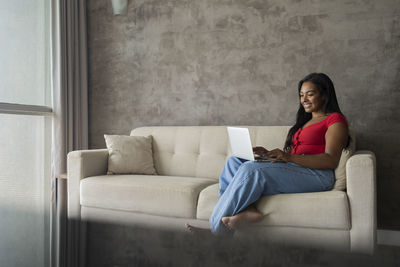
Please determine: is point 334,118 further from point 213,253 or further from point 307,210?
point 213,253

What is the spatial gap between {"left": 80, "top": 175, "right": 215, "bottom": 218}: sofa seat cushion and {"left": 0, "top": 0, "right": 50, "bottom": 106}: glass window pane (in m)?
0.89

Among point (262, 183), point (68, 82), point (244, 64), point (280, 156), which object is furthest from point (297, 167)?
point (68, 82)

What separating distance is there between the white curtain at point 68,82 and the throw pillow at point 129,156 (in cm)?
50

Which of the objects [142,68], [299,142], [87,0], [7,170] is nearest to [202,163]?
[299,142]

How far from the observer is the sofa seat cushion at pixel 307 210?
72.9 inches

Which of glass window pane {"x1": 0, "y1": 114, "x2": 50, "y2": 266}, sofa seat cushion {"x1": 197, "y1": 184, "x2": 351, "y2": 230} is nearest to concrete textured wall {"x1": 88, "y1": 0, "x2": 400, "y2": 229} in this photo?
glass window pane {"x1": 0, "y1": 114, "x2": 50, "y2": 266}

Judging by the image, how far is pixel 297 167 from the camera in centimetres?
207

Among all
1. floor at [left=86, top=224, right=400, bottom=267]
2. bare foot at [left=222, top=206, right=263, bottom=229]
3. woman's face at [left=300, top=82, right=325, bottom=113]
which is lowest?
bare foot at [left=222, top=206, right=263, bottom=229]

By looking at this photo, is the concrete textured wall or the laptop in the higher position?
the concrete textured wall

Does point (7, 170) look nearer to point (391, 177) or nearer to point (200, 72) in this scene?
point (200, 72)

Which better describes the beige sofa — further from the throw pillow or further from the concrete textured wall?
the concrete textured wall

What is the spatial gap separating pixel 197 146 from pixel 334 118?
110 centimetres

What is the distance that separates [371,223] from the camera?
6.01 feet

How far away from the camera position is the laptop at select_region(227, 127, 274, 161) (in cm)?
204
